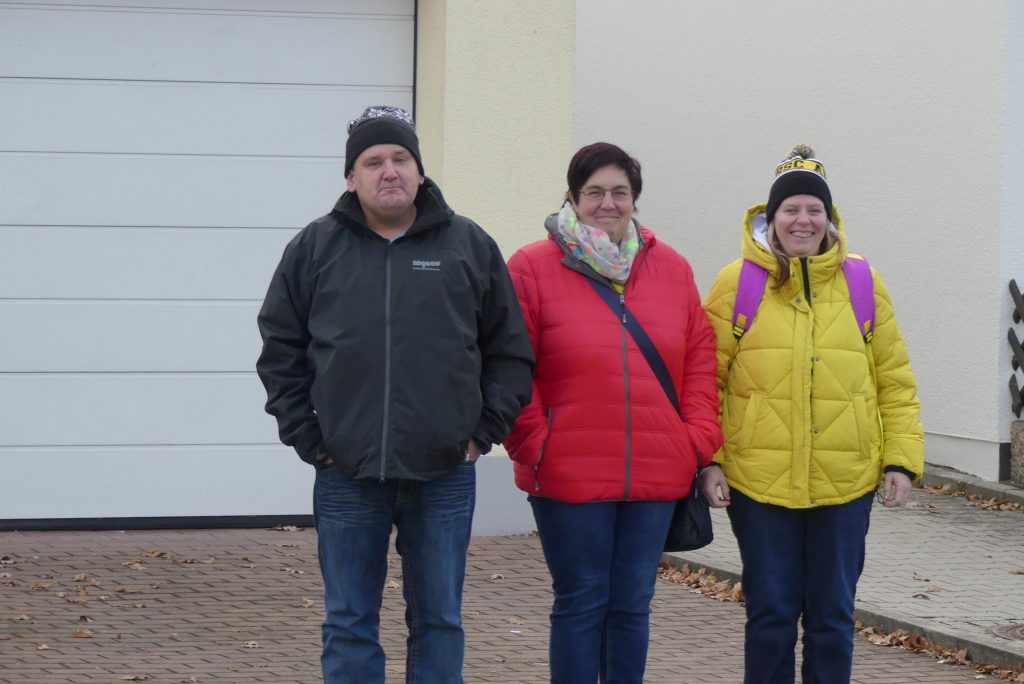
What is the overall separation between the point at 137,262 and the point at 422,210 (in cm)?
404

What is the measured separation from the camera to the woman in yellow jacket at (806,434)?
4867 millimetres

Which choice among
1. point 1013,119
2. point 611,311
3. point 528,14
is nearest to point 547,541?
point 611,311

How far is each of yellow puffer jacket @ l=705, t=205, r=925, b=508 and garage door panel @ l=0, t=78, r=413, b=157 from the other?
3979mm

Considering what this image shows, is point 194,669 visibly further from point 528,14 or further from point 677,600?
point 528,14

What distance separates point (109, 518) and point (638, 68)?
27.2 ft

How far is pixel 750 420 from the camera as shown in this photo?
492cm

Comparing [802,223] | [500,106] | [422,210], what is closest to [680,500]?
[802,223]

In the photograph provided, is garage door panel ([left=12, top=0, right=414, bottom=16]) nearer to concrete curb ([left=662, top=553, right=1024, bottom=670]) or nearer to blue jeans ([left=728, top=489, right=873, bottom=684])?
concrete curb ([left=662, top=553, right=1024, bottom=670])

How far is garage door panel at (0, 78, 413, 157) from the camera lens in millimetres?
8242

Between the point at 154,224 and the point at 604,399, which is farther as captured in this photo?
the point at 154,224

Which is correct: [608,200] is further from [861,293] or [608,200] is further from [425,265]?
[861,293]

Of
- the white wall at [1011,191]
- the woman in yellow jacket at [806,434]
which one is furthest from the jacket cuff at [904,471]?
the white wall at [1011,191]

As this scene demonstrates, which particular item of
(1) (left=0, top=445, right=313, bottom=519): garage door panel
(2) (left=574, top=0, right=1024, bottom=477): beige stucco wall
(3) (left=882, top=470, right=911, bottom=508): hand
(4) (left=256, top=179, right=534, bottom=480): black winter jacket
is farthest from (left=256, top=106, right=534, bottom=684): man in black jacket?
(2) (left=574, top=0, right=1024, bottom=477): beige stucco wall

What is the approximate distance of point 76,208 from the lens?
828 cm
